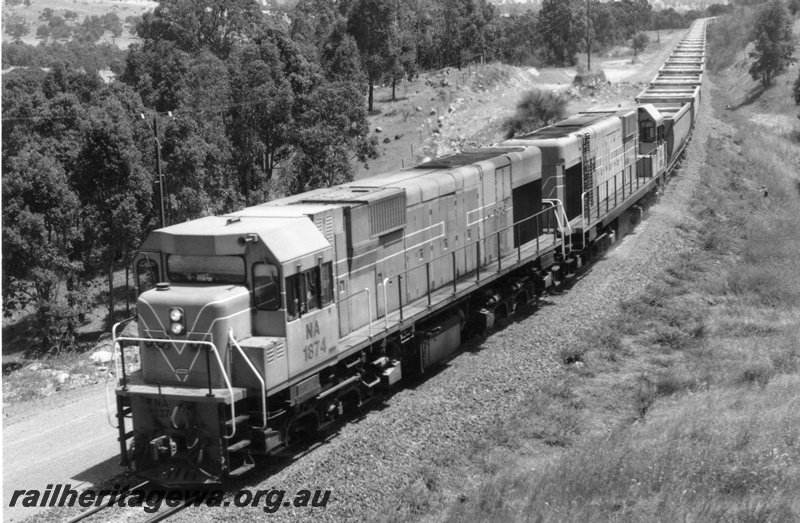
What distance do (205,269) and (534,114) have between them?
42.2 meters

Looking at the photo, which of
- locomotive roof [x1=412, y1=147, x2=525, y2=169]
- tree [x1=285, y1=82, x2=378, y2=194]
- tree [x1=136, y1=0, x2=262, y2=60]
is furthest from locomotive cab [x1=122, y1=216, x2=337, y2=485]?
tree [x1=136, y1=0, x2=262, y2=60]

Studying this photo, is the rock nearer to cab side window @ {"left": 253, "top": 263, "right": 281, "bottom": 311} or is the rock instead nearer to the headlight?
the headlight

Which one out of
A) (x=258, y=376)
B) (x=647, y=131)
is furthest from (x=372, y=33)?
(x=258, y=376)

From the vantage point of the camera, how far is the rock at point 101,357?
18266 millimetres

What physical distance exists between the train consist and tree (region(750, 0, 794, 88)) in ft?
194

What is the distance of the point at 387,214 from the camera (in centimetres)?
1407

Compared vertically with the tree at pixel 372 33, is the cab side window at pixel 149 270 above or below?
below

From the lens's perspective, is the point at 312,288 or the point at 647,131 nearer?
the point at 312,288

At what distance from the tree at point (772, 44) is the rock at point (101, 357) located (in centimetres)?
6564

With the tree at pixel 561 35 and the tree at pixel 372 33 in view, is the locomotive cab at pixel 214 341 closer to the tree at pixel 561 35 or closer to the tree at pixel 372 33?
the tree at pixel 372 33

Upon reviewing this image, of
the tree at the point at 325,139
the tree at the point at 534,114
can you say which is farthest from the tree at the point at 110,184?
the tree at the point at 534,114

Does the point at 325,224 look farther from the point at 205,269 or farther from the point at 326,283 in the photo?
the point at 205,269

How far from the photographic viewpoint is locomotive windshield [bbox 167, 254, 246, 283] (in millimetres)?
10914

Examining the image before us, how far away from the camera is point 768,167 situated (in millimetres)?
38781
